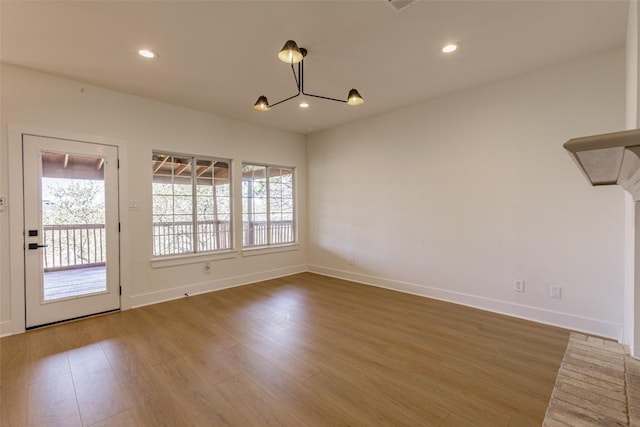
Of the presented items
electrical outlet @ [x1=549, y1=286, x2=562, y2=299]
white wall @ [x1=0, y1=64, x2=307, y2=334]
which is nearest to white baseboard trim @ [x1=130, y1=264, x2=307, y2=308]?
white wall @ [x1=0, y1=64, x2=307, y2=334]

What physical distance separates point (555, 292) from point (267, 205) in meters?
4.43

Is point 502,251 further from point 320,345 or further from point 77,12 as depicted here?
point 77,12

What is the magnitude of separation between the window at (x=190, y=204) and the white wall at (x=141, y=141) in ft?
0.58

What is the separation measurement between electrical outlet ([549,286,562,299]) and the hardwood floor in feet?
1.15

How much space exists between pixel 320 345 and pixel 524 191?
2.90 meters

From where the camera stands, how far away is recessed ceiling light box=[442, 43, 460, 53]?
105 inches

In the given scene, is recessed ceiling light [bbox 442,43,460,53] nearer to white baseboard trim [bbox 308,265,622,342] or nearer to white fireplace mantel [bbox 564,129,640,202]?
white fireplace mantel [bbox 564,129,640,202]

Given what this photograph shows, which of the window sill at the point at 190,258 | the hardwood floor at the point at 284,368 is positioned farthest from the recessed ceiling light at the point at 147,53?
the hardwood floor at the point at 284,368

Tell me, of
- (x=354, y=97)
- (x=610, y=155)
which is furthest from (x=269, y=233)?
(x=610, y=155)

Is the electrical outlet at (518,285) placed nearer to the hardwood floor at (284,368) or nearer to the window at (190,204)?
the hardwood floor at (284,368)

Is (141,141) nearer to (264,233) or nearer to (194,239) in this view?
(194,239)

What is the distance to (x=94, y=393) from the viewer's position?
1991mm

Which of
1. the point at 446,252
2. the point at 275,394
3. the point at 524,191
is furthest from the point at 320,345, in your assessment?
the point at 524,191

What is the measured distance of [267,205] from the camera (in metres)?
5.42
